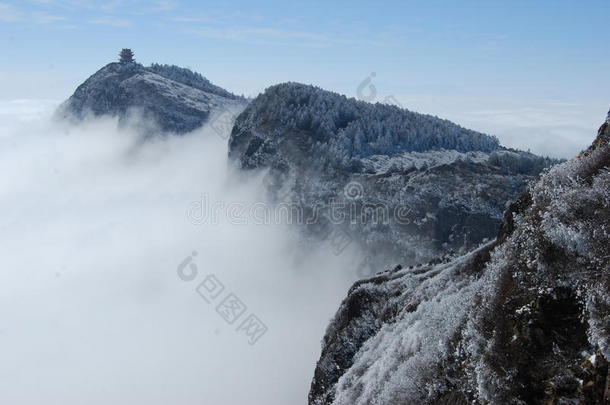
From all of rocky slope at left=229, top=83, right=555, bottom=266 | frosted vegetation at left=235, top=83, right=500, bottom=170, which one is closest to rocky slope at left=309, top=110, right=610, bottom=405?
rocky slope at left=229, top=83, right=555, bottom=266

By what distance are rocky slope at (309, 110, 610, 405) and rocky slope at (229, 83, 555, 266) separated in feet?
270

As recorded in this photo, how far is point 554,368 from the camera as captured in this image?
1478 centimetres

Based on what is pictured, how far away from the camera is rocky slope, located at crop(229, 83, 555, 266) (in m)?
114

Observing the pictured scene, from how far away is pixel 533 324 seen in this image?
1602 centimetres

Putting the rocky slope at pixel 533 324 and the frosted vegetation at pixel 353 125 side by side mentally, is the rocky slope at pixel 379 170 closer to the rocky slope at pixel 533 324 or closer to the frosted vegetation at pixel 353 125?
the frosted vegetation at pixel 353 125

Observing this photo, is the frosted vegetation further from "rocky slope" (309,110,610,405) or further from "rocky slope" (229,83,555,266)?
"rocky slope" (309,110,610,405)

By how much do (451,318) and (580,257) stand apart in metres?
7.22

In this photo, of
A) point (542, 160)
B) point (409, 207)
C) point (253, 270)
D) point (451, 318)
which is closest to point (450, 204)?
point (409, 207)

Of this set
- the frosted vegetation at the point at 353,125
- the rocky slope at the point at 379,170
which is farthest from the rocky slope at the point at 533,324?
the frosted vegetation at the point at 353,125

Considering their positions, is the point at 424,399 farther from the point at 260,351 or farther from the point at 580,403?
the point at 260,351

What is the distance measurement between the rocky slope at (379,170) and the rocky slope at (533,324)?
82.4 metres

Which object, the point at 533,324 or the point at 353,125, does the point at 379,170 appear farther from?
the point at 533,324

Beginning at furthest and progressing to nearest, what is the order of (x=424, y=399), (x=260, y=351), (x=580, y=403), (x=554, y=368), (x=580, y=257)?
(x=260, y=351)
(x=424, y=399)
(x=580, y=257)
(x=554, y=368)
(x=580, y=403)

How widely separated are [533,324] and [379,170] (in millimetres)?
125320
